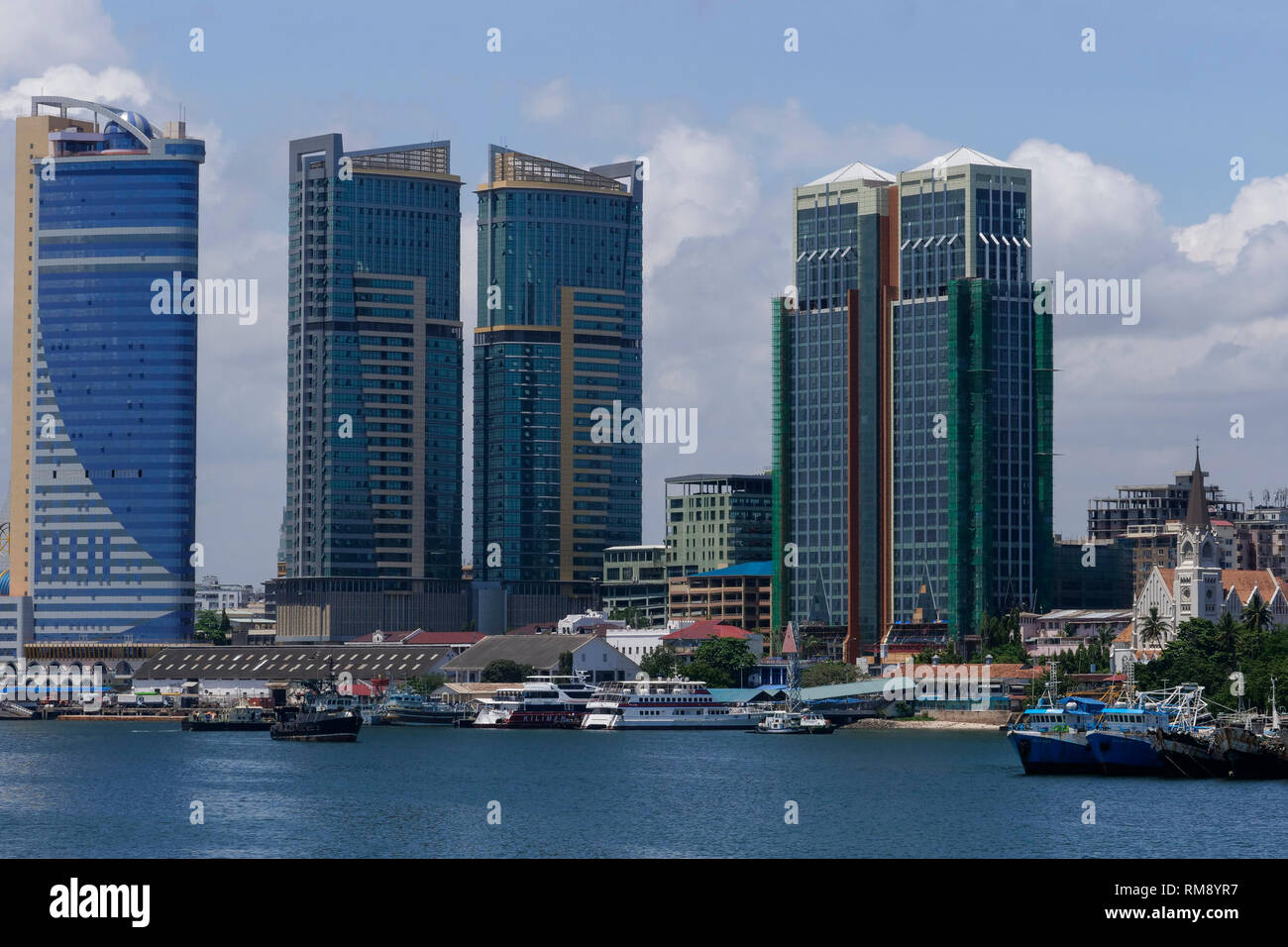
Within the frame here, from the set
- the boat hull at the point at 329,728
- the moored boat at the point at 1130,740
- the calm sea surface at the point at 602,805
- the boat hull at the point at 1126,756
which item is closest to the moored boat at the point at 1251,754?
the calm sea surface at the point at 602,805

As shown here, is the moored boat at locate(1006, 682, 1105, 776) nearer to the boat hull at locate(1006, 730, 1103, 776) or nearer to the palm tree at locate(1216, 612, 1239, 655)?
the boat hull at locate(1006, 730, 1103, 776)

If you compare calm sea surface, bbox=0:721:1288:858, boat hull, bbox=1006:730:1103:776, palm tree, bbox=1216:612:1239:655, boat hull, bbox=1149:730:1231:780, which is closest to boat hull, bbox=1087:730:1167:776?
boat hull, bbox=1006:730:1103:776

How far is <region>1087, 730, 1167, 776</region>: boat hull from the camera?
127m

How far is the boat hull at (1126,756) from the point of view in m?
127

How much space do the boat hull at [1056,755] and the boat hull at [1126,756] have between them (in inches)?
20.9

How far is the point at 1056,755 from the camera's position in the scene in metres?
128

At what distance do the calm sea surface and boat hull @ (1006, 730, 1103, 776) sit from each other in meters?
2.45

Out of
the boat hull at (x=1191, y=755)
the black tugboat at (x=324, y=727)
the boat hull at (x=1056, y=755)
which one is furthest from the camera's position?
the black tugboat at (x=324, y=727)

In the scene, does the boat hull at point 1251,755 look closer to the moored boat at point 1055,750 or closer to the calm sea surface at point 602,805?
the calm sea surface at point 602,805
